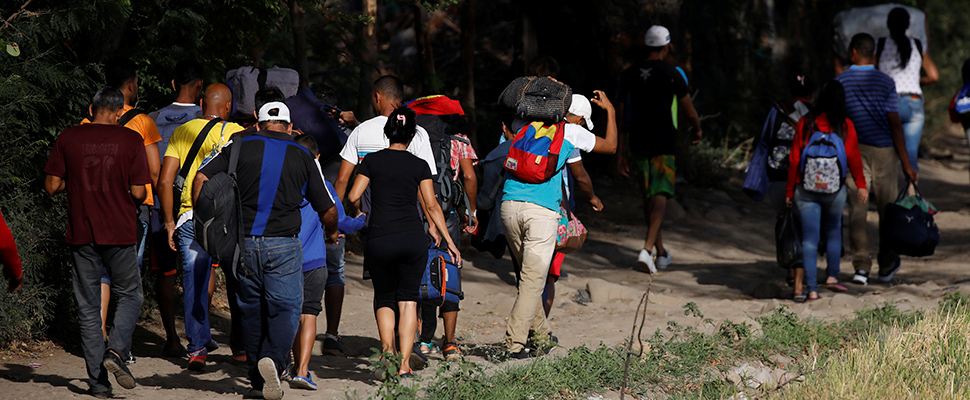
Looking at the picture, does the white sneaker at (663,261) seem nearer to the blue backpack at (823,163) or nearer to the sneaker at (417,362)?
the blue backpack at (823,163)

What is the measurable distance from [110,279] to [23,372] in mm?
1014

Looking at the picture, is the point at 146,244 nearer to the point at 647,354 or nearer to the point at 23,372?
the point at 23,372

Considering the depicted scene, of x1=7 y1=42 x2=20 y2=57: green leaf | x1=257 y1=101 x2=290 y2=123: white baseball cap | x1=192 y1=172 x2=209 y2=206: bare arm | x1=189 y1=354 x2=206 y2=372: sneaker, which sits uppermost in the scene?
x1=7 y1=42 x2=20 y2=57: green leaf

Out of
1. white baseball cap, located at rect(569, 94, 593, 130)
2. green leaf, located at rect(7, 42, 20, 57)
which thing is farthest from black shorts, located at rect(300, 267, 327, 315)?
green leaf, located at rect(7, 42, 20, 57)

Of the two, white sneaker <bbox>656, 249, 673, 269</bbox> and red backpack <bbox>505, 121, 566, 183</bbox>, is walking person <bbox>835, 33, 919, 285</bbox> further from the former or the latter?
red backpack <bbox>505, 121, 566, 183</bbox>

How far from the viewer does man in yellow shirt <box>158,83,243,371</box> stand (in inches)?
221

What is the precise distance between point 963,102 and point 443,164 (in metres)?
5.91

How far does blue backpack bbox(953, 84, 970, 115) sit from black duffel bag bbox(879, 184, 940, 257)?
1.54 m

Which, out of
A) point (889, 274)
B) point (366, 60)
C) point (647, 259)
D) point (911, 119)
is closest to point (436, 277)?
point (647, 259)

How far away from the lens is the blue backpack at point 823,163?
7.47 meters

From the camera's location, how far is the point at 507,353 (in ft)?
19.6

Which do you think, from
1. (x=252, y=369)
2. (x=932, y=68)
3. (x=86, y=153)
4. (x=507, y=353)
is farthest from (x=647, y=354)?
(x=932, y=68)

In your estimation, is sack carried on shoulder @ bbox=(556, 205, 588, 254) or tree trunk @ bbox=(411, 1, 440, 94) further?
tree trunk @ bbox=(411, 1, 440, 94)

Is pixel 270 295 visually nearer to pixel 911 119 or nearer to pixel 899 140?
pixel 899 140
